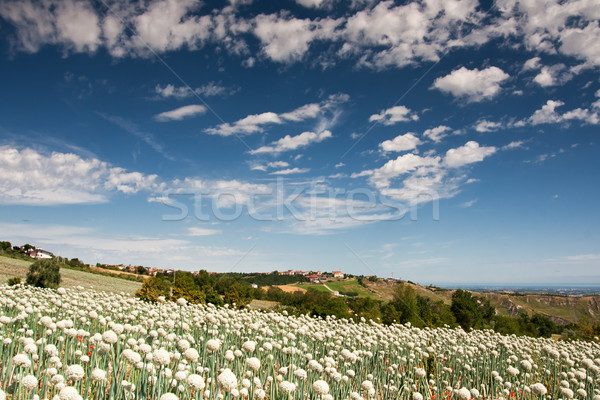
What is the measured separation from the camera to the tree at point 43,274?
33719 millimetres

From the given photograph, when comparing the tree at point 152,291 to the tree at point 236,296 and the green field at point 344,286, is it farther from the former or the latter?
the green field at point 344,286

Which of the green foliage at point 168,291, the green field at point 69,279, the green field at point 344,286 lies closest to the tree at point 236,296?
the green foliage at point 168,291

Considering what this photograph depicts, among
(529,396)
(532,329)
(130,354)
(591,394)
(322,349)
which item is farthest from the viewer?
(532,329)

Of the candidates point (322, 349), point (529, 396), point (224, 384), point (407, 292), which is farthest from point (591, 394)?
point (407, 292)

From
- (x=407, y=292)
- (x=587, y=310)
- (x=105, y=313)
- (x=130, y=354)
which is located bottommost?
(x=587, y=310)

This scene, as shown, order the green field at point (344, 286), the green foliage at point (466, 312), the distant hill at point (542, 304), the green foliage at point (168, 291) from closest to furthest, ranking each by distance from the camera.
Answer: the green foliage at point (168, 291) < the green foliage at point (466, 312) < the green field at point (344, 286) < the distant hill at point (542, 304)

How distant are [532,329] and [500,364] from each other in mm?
63974

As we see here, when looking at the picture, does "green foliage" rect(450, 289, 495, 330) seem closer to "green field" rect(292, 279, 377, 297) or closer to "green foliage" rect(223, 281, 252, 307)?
"green foliage" rect(223, 281, 252, 307)

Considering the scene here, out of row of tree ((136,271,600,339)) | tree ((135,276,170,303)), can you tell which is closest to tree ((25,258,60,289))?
tree ((135,276,170,303))

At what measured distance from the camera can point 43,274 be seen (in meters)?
34.5

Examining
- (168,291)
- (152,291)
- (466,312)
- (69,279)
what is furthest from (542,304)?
(69,279)

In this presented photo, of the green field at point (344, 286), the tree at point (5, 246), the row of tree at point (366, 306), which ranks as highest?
the tree at point (5, 246)

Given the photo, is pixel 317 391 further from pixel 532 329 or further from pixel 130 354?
pixel 532 329

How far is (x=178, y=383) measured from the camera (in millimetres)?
4914
